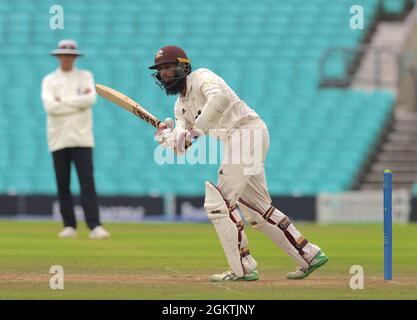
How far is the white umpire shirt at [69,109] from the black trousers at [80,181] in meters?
0.11

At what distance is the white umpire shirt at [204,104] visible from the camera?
864 centimetres

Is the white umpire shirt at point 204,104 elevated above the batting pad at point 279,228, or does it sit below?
above

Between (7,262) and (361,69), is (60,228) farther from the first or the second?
(361,69)

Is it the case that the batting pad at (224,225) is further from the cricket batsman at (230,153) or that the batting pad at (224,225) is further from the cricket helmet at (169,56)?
the cricket helmet at (169,56)

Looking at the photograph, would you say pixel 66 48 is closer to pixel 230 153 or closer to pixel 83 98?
pixel 83 98

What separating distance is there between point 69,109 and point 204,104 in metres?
4.71

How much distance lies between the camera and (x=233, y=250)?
855cm

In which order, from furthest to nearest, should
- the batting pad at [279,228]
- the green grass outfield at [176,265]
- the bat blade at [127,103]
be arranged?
the bat blade at [127,103] → the batting pad at [279,228] → the green grass outfield at [176,265]

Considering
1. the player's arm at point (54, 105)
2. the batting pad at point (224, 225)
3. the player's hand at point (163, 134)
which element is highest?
the player's hand at point (163, 134)

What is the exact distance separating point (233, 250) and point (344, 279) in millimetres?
917

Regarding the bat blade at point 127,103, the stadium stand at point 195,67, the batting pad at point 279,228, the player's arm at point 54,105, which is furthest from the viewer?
the stadium stand at point 195,67

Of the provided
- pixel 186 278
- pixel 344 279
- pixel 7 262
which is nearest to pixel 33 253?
pixel 7 262

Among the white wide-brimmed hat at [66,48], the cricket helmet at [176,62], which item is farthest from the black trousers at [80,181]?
the cricket helmet at [176,62]

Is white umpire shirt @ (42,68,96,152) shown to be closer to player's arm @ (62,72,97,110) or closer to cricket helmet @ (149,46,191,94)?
player's arm @ (62,72,97,110)
